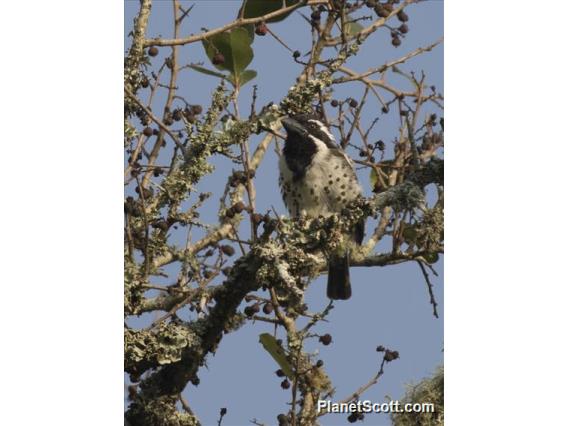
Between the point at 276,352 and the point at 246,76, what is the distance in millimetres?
1216

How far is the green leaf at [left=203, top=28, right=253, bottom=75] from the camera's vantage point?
3.99 meters

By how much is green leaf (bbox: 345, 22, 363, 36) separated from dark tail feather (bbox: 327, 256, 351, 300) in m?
1.18

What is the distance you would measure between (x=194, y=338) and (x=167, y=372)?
21 cm

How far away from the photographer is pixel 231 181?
373cm

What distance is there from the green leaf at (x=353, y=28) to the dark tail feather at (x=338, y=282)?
118 cm

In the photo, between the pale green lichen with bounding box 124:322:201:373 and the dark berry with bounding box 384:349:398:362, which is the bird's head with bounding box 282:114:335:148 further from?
the pale green lichen with bounding box 124:322:201:373

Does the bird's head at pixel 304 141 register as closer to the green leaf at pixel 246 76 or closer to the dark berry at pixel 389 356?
the green leaf at pixel 246 76

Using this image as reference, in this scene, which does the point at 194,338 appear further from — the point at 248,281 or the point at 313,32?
the point at 313,32

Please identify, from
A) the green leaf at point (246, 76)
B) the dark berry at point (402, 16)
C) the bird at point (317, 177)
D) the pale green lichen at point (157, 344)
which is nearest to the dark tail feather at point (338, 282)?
the bird at point (317, 177)

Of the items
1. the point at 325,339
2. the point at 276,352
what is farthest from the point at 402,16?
the point at 276,352

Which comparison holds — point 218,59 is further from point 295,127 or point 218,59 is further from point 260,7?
point 295,127

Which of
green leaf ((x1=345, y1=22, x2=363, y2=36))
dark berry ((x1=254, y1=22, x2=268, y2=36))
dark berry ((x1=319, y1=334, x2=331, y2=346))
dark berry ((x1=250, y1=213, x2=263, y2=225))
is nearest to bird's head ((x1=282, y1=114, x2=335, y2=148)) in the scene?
green leaf ((x1=345, y1=22, x2=363, y2=36))

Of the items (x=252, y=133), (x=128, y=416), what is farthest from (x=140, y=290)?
(x=252, y=133)

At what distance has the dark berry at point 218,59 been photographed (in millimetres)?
3979
